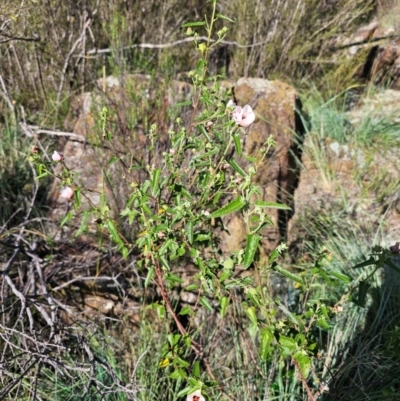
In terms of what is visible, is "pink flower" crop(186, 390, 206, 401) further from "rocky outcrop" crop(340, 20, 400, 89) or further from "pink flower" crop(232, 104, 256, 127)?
"rocky outcrop" crop(340, 20, 400, 89)

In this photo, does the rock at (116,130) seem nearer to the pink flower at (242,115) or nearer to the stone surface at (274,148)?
the stone surface at (274,148)

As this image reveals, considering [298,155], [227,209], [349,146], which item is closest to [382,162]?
[349,146]

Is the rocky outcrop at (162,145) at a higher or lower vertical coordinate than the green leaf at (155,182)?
lower

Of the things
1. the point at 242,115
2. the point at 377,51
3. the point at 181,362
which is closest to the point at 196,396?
the point at 181,362

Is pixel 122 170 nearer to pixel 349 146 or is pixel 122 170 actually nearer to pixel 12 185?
pixel 12 185

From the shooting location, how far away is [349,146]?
3172 mm

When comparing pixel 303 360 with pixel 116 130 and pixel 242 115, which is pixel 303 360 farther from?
pixel 116 130

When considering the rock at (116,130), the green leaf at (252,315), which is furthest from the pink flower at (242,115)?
the rock at (116,130)

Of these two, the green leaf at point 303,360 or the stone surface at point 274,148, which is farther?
the stone surface at point 274,148

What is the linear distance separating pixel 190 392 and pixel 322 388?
41 cm

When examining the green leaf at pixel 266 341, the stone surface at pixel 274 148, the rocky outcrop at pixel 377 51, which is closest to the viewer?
the green leaf at pixel 266 341

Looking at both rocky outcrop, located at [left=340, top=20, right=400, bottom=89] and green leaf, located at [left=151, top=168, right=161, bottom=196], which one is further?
rocky outcrop, located at [left=340, top=20, right=400, bottom=89]

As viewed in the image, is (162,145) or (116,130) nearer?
(162,145)

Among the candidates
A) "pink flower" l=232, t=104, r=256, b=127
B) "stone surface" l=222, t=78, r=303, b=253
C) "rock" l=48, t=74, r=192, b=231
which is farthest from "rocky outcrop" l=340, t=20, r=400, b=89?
"pink flower" l=232, t=104, r=256, b=127
